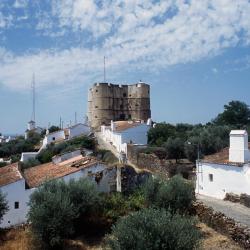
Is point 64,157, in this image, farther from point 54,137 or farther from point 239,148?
point 54,137

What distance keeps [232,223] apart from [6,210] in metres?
11.5

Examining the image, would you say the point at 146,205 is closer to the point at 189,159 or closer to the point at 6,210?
the point at 6,210

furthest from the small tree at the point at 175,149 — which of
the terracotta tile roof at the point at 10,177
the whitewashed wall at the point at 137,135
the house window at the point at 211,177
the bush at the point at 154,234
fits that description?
the bush at the point at 154,234

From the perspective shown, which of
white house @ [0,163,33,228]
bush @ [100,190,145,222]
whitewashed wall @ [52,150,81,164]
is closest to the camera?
bush @ [100,190,145,222]

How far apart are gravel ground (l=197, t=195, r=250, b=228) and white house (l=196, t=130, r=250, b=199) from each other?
3.01 ft

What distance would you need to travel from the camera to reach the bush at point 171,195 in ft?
64.1

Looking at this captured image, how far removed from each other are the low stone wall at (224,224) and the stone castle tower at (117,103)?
5707 centimetres

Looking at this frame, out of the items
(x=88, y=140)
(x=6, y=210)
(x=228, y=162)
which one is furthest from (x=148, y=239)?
(x=88, y=140)

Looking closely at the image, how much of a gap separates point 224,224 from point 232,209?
361 cm

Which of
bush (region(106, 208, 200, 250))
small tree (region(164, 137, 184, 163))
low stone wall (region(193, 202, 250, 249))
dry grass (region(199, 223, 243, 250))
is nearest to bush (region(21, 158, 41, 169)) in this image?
small tree (region(164, 137, 184, 163))

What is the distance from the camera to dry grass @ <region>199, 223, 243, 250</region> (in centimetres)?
1614

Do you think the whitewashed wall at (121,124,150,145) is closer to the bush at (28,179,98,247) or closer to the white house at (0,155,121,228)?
the white house at (0,155,121,228)

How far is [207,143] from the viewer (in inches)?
1543

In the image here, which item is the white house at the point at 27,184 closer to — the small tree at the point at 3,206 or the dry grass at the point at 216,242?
the small tree at the point at 3,206
